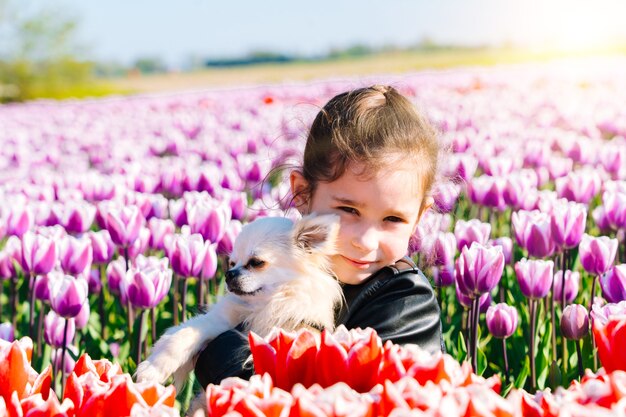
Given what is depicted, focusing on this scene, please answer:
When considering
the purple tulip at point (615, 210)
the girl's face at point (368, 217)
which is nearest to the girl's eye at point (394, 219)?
the girl's face at point (368, 217)

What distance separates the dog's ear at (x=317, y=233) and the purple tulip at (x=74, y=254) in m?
1.46

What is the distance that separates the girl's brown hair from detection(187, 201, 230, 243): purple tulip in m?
0.97

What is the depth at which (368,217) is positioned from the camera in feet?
9.41

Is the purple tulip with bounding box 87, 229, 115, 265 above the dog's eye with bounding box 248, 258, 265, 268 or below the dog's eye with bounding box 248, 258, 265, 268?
below

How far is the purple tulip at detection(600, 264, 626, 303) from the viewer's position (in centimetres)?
326

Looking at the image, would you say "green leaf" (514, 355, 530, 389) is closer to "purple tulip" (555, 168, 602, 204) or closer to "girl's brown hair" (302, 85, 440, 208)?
"girl's brown hair" (302, 85, 440, 208)

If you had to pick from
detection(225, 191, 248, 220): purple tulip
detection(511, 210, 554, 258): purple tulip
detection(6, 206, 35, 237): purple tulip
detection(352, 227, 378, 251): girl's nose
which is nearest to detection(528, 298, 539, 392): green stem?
detection(511, 210, 554, 258): purple tulip

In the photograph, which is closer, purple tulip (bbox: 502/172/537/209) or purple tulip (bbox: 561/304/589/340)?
purple tulip (bbox: 561/304/589/340)

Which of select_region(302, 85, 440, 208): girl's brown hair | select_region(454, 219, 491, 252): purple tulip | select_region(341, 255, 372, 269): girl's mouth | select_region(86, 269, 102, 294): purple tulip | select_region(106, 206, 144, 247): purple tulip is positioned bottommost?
select_region(86, 269, 102, 294): purple tulip

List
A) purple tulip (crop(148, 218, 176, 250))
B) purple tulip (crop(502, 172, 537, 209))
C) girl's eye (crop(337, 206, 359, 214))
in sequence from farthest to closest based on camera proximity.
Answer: purple tulip (crop(502, 172, 537, 209))
purple tulip (crop(148, 218, 176, 250))
girl's eye (crop(337, 206, 359, 214))

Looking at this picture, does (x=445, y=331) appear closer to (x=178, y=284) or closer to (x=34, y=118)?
(x=178, y=284)

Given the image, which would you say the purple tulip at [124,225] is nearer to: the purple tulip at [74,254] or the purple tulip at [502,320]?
the purple tulip at [74,254]

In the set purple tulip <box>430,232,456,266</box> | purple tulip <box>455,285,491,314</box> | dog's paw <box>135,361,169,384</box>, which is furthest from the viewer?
purple tulip <box>430,232,456,266</box>

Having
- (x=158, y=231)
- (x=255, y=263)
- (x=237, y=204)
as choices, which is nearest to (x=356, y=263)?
(x=255, y=263)
